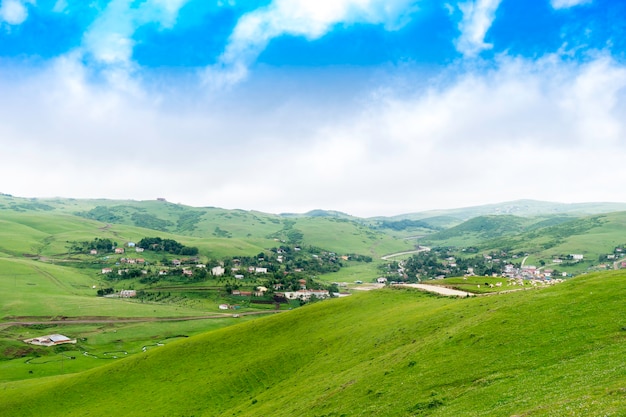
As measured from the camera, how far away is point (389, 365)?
3800cm

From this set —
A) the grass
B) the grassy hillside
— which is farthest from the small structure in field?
the grassy hillside

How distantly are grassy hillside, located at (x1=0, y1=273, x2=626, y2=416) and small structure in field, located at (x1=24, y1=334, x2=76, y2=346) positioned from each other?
5763cm

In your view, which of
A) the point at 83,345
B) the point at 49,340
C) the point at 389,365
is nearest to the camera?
the point at 389,365

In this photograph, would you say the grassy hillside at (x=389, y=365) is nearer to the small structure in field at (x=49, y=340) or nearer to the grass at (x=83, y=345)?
the grass at (x=83, y=345)

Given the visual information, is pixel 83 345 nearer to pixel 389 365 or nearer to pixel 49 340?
pixel 49 340

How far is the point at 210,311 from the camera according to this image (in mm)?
184000

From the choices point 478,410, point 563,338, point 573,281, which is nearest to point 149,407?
point 478,410

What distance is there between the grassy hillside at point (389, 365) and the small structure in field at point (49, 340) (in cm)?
5763

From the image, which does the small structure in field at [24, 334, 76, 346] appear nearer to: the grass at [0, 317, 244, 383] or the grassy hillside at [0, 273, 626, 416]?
the grass at [0, 317, 244, 383]

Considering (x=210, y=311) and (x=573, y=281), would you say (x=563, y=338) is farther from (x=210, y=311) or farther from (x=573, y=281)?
(x=210, y=311)

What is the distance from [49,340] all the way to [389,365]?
139 metres

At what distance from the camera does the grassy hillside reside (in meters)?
25.7

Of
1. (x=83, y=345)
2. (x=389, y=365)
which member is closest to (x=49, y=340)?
(x=83, y=345)

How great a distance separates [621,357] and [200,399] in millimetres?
50662
